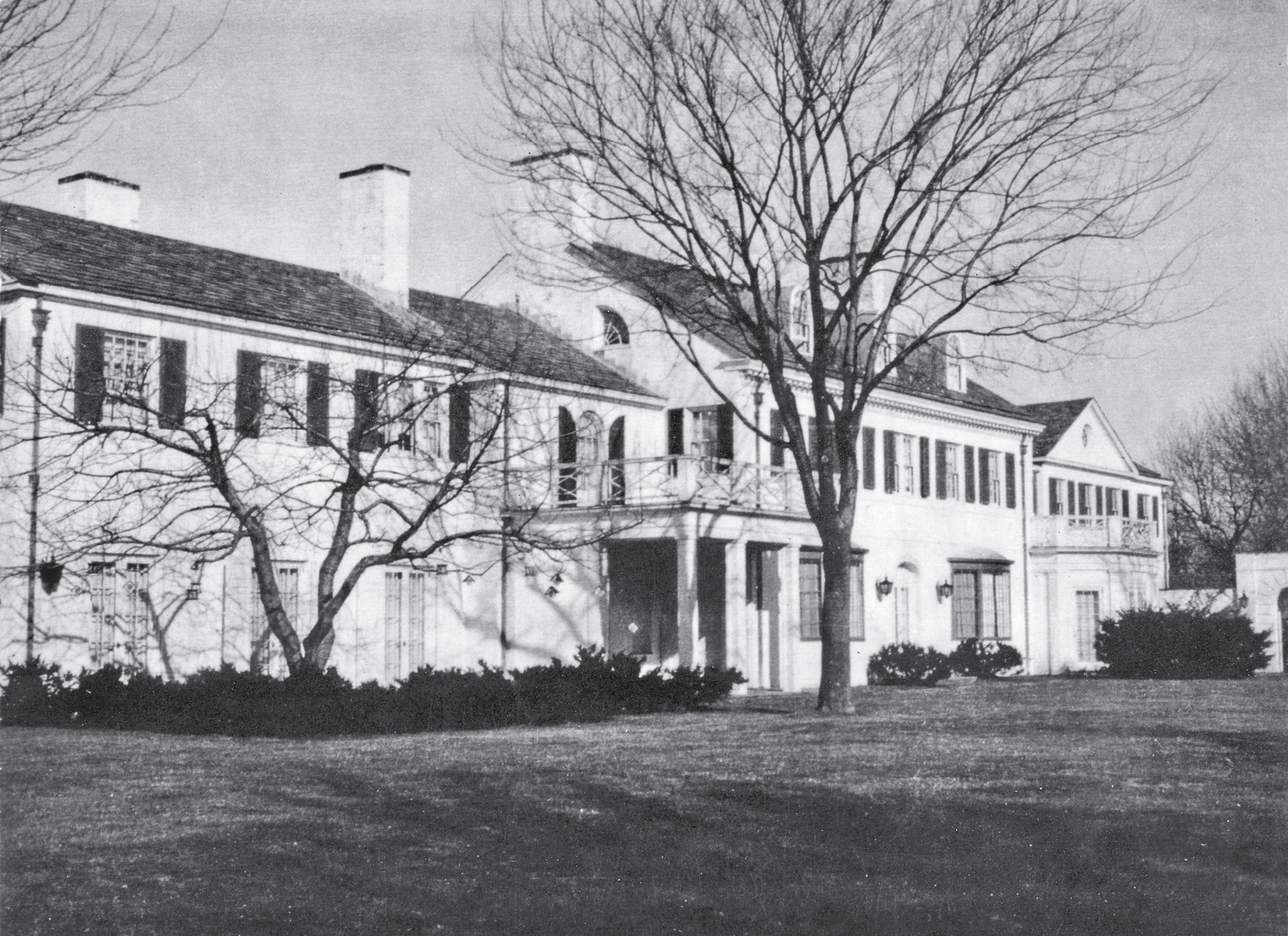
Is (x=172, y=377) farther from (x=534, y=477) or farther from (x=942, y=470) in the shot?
(x=942, y=470)

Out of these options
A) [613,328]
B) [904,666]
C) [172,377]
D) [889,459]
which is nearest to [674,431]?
[613,328]

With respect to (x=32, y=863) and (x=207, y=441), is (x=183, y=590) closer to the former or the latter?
(x=207, y=441)

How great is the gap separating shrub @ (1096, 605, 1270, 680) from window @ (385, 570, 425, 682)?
51.0ft

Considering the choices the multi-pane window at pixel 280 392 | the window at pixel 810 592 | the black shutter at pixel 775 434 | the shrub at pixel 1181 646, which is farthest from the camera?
the shrub at pixel 1181 646

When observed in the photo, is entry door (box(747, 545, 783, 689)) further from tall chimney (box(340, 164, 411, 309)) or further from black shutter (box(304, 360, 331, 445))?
black shutter (box(304, 360, 331, 445))

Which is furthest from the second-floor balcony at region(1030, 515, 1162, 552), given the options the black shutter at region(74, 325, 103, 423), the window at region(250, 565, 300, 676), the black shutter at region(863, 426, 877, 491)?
the black shutter at region(74, 325, 103, 423)

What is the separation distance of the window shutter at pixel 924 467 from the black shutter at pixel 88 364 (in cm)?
1907

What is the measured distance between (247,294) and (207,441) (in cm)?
250

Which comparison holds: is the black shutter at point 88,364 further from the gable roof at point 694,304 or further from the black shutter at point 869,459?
the black shutter at point 869,459

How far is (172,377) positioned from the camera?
2091 cm

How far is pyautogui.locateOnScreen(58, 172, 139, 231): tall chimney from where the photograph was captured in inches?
952

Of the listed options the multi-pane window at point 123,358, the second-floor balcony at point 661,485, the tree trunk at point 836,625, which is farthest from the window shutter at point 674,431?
the multi-pane window at point 123,358

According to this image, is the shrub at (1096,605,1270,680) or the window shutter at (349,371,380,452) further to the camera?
the shrub at (1096,605,1270,680)

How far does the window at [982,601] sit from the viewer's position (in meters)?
35.2
